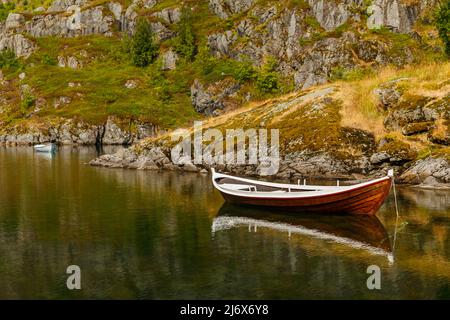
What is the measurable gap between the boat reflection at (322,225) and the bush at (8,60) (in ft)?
549

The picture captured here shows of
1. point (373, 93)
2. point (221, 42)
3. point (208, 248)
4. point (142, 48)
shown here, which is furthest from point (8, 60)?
point (208, 248)

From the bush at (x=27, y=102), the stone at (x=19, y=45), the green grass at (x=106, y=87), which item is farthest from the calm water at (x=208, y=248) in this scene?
the stone at (x=19, y=45)

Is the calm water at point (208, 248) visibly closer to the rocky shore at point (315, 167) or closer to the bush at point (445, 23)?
the rocky shore at point (315, 167)

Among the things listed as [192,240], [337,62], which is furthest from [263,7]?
[192,240]

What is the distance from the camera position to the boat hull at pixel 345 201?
34.8 m

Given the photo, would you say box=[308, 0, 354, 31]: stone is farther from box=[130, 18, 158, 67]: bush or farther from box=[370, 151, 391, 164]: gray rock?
box=[370, 151, 391, 164]: gray rock

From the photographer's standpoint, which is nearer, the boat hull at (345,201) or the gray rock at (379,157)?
the boat hull at (345,201)

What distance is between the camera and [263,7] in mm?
148750

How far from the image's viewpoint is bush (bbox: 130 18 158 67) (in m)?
164

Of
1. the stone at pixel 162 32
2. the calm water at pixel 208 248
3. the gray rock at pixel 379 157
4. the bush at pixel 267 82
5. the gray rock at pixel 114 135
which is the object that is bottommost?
the calm water at pixel 208 248

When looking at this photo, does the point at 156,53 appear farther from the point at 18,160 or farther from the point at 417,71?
the point at 417,71

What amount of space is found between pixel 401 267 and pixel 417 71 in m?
42.0

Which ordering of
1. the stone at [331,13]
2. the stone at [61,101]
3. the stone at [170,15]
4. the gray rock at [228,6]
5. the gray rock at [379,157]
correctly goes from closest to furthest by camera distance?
1. the gray rock at [379,157]
2. the stone at [331,13]
3. the stone at [61,101]
4. the gray rock at [228,6]
5. the stone at [170,15]

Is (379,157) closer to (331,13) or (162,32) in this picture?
(331,13)
